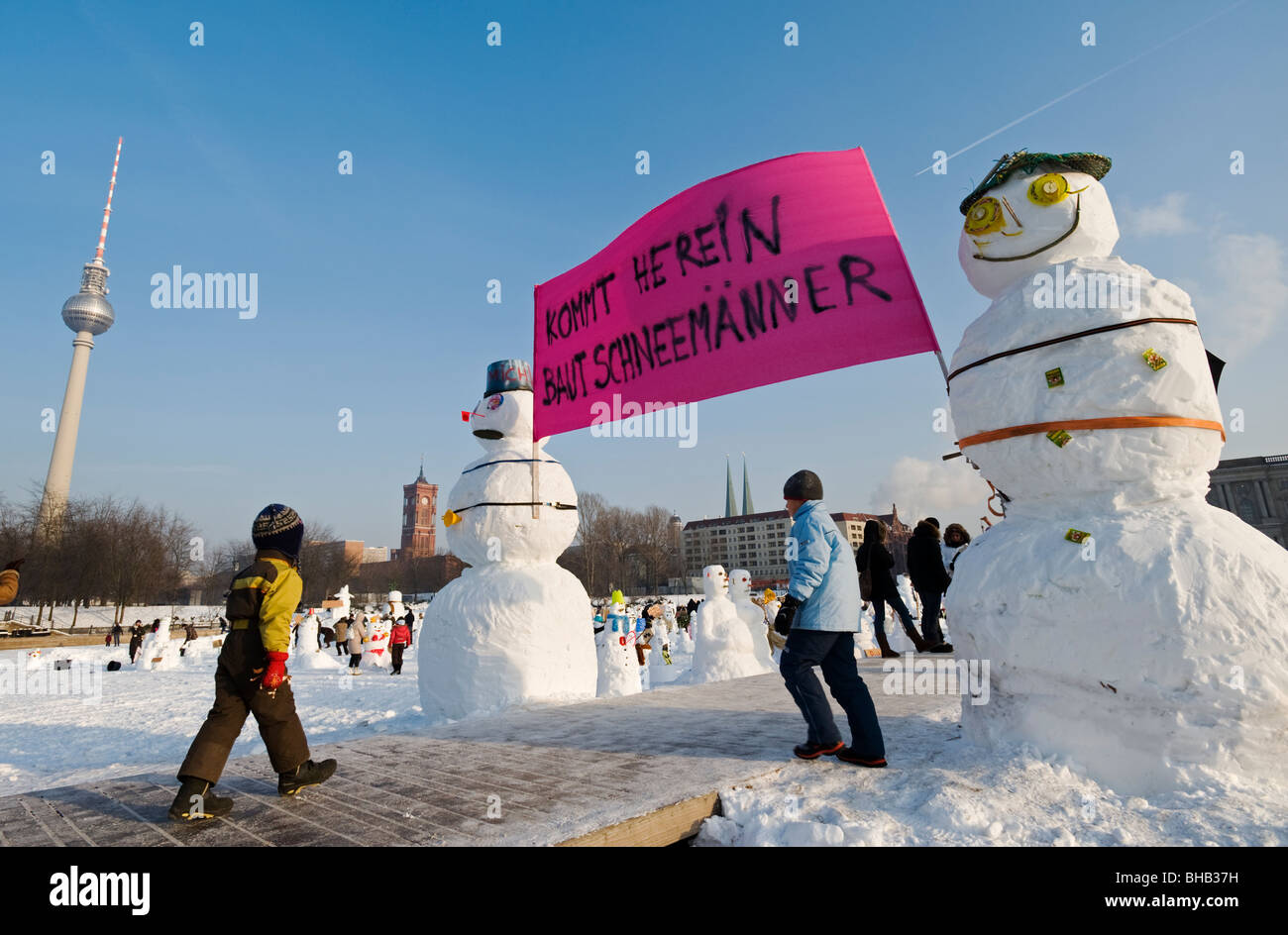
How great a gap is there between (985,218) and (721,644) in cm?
915

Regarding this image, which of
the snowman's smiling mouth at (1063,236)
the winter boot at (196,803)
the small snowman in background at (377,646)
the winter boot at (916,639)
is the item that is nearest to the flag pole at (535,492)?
the winter boot at (196,803)

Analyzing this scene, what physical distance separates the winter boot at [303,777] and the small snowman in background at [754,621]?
30.6 ft

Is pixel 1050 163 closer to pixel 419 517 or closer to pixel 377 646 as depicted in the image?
pixel 377 646

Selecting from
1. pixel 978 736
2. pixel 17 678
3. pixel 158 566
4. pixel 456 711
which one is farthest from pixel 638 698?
pixel 158 566

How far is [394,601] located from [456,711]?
17103mm

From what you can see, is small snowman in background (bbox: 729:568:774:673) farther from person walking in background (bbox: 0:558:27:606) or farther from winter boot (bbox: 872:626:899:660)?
person walking in background (bbox: 0:558:27:606)

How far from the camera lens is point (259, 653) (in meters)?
3.34

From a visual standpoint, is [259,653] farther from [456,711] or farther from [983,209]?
[983,209]

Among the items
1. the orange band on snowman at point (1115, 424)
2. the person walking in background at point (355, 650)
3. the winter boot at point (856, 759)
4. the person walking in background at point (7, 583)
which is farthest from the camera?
the person walking in background at point (355, 650)

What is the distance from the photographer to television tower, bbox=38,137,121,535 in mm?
66688

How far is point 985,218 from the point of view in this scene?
3.88m

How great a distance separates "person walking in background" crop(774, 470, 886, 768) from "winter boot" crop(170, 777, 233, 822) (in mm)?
2819

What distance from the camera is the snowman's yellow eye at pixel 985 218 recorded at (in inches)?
151

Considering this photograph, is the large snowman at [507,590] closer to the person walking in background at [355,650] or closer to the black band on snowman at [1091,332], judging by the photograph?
the black band on snowman at [1091,332]
